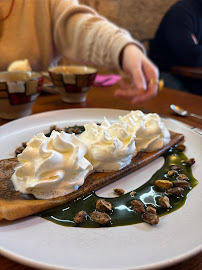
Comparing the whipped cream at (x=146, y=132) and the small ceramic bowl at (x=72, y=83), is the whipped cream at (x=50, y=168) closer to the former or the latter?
Answer: the whipped cream at (x=146, y=132)

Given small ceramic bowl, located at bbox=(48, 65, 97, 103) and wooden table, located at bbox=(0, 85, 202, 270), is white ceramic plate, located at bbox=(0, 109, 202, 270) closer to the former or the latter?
wooden table, located at bbox=(0, 85, 202, 270)

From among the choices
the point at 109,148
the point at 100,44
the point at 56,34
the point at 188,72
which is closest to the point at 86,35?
the point at 100,44

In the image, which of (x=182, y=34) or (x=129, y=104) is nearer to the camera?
(x=129, y=104)

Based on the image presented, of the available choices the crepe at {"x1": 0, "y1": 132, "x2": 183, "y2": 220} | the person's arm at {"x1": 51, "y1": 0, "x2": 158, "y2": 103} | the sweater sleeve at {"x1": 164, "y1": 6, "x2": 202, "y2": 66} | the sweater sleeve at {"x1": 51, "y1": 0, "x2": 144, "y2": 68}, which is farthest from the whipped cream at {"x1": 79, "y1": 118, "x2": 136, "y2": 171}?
the sweater sleeve at {"x1": 164, "y1": 6, "x2": 202, "y2": 66}

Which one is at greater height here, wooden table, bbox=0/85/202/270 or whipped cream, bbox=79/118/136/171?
whipped cream, bbox=79/118/136/171

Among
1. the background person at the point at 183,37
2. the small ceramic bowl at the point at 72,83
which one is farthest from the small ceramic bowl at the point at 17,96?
the background person at the point at 183,37

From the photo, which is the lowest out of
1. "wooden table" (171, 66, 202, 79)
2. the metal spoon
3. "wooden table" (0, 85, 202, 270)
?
"wooden table" (171, 66, 202, 79)

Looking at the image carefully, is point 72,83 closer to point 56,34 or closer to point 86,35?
point 86,35
